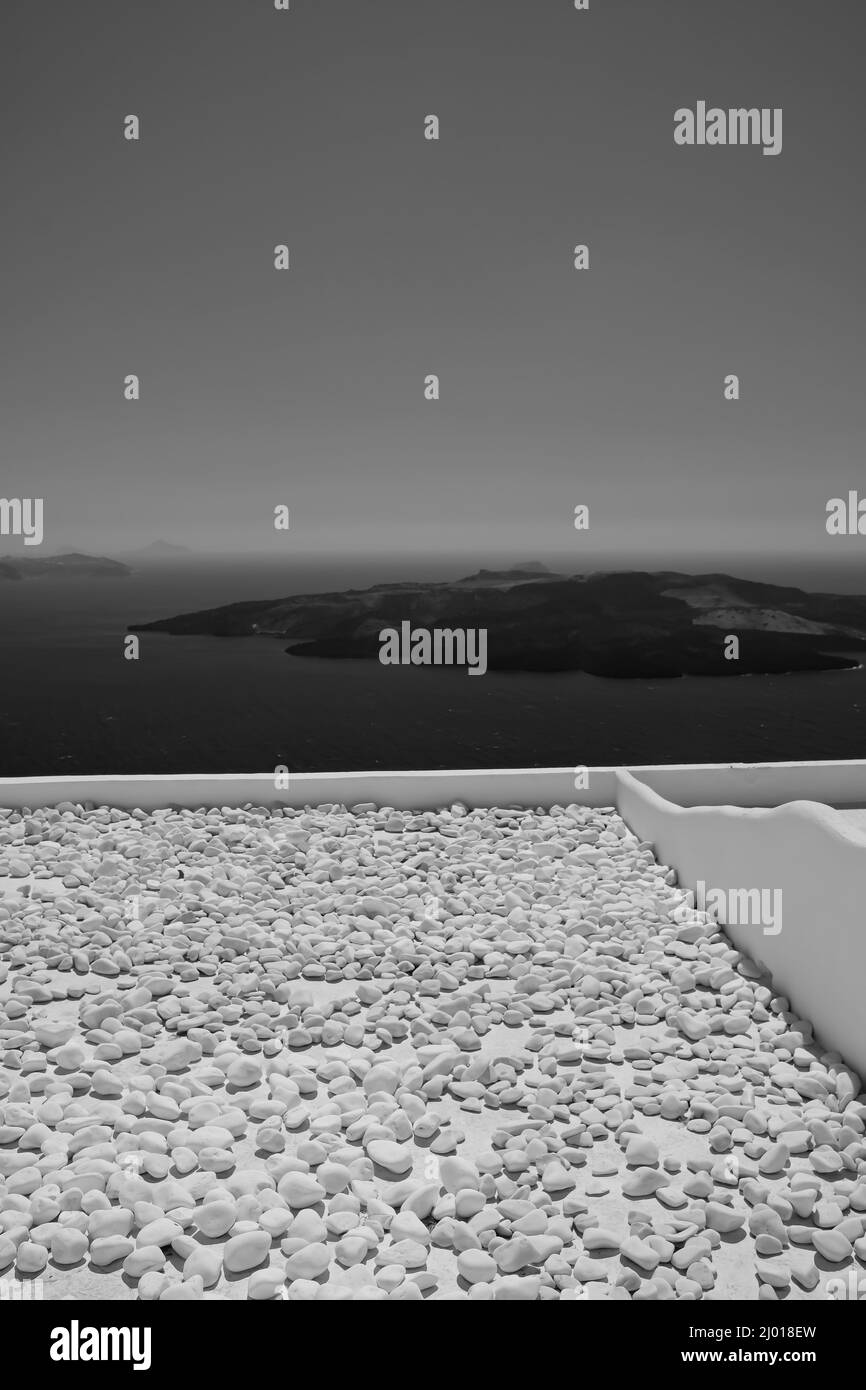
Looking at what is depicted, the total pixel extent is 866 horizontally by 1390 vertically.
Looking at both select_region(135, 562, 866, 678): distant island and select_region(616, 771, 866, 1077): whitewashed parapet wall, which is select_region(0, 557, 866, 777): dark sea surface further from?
select_region(616, 771, 866, 1077): whitewashed parapet wall

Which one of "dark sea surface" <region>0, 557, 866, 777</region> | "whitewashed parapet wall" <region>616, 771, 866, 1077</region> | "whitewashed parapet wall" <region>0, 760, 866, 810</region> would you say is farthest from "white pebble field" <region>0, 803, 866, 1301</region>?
"dark sea surface" <region>0, 557, 866, 777</region>

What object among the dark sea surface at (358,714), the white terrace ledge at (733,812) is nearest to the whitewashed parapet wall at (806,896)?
the white terrace ledge at (733,812)

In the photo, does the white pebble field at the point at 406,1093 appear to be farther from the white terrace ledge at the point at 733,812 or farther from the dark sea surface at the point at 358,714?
the dark sea surface at the point at 358,714

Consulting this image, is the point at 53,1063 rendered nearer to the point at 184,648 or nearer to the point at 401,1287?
the point at 401,1287

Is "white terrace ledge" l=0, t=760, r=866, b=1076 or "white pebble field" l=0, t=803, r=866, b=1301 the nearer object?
"white pebble field" l=0, t=803, r=866, b=1301

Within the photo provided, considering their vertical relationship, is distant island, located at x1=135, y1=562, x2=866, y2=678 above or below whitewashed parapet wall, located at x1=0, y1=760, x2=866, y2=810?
above

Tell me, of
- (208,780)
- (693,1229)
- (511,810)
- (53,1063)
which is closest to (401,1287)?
(693,1229)

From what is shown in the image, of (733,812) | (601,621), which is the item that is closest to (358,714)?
(601,621)
